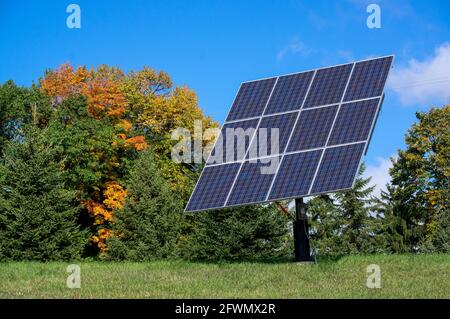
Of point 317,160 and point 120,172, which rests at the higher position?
point 120,172

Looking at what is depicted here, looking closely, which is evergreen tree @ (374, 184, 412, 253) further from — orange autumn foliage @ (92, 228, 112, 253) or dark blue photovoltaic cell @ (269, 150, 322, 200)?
dark blue photovoltaic cell @ (269, 150, 322, 200)

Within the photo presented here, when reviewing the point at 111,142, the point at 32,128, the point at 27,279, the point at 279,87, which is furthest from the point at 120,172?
the point at 27,279

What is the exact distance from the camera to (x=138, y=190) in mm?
46469

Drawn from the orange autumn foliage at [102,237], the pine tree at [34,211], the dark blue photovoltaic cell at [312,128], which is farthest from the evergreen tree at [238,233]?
the dark blue photovoltaic cell at [312,128]

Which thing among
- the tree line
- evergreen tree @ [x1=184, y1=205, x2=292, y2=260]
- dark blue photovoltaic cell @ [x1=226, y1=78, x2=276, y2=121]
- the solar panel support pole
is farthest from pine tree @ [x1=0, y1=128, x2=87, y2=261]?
the solar panel support pole

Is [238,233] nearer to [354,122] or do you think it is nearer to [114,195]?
[114,195]

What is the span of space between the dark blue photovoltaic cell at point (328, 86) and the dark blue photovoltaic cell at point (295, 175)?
7.32 feet

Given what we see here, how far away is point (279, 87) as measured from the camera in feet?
73.5

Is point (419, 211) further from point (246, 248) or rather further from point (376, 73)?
point (376, 73)

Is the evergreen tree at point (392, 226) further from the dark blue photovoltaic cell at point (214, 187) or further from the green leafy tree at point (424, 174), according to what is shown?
the dark blue photovoltaic cell at point (214, 187)

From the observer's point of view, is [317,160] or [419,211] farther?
[419,211]

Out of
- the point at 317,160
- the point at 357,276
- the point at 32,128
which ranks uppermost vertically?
the point at 32,128

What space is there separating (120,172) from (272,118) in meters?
36.4

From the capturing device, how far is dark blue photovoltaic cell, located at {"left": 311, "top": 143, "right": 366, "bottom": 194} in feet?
58.4
